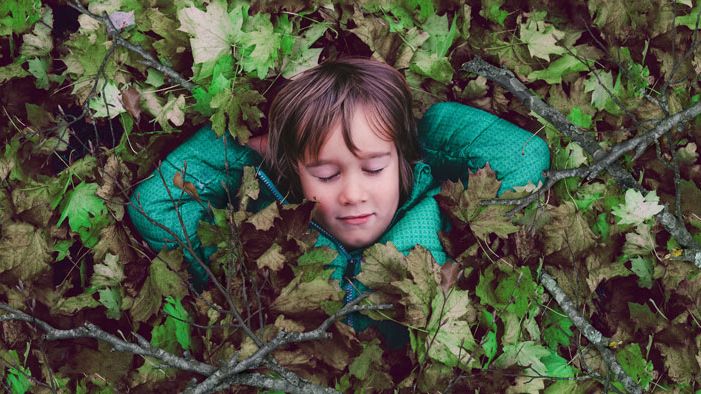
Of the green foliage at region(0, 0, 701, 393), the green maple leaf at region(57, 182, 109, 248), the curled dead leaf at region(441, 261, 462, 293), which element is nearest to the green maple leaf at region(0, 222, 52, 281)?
the green foliage at region(0, 0, 701, 393)

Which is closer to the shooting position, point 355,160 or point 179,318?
point 355,160

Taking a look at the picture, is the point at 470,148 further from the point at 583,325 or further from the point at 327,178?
the point at 583,325

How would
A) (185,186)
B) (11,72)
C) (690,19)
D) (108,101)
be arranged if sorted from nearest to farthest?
(185,186) < (108,101) < (11,72) < (690,19)

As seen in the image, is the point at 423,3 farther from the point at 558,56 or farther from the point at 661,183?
the point at 661,183

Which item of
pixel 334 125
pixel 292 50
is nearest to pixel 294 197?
pixel 334 125

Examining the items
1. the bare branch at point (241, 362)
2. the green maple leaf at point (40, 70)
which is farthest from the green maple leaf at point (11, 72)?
the bare branch at point (241, 362)

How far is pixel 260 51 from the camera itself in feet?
8.46

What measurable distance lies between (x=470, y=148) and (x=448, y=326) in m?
0.54

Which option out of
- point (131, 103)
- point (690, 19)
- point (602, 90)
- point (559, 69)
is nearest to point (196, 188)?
point (131, 103)

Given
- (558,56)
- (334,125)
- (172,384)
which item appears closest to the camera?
(334,125)

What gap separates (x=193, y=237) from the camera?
8.45 ft

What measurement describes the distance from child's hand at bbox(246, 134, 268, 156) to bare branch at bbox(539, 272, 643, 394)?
36.4 inches

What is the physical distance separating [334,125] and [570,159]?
31.5 inches

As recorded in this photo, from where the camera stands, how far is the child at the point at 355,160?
2.46 m
